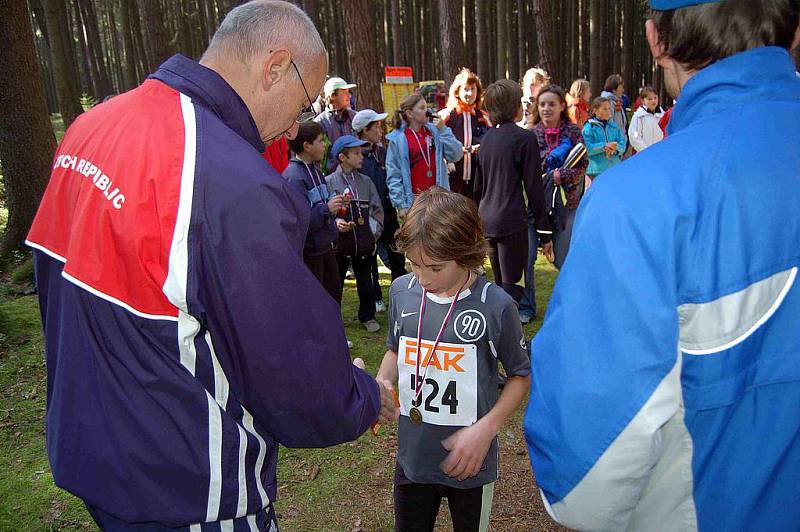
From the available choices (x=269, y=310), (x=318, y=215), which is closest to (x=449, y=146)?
(x=318, y=215)

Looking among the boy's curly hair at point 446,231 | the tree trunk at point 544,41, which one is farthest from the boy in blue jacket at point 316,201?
the tree trunk at point 544,41

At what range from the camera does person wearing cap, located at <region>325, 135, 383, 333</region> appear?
595 centimetres

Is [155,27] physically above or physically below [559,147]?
above

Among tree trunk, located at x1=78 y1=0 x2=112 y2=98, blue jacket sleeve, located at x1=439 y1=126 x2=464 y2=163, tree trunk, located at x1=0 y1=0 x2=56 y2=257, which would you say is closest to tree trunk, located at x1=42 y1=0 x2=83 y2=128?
tree trunk, located at x1=0 y1=0 x2=56 y2=257

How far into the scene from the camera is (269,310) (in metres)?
1.54

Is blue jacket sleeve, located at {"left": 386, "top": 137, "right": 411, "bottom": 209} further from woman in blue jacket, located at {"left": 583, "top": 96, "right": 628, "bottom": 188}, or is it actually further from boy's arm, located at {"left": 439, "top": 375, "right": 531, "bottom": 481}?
boy's arm, located at {"left": 439, "top": 375, "right": 531, "bottom": 481}

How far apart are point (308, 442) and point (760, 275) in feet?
3.82

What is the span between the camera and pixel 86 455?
64.8 inches

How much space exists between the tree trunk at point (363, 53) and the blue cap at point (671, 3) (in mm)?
9724

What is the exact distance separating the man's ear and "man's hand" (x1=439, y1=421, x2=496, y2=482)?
1284 millimetres

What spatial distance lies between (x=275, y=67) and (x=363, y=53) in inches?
358

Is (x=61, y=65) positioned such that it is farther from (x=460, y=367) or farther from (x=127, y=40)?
(x=460, y=367)

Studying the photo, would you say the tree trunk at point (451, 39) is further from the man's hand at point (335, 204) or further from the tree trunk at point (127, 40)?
the tree trunk at point (127, 40)

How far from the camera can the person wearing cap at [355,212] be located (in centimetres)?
595
